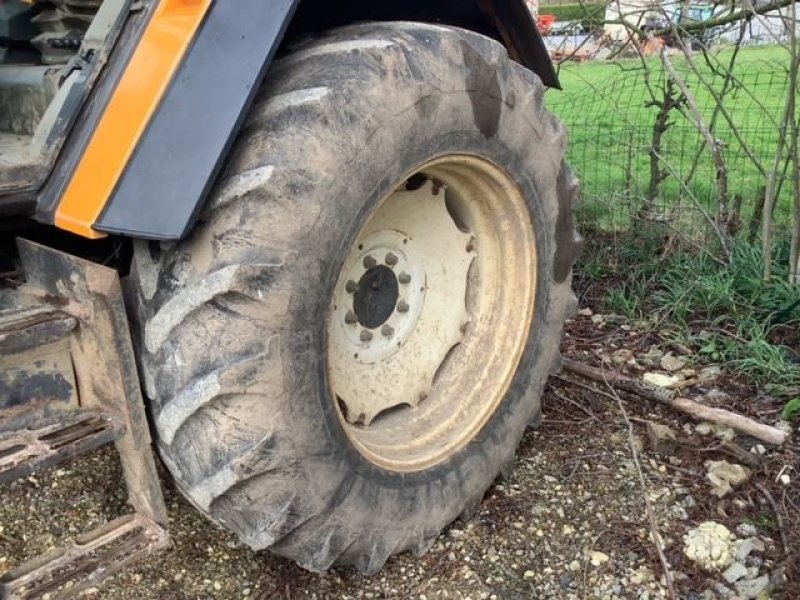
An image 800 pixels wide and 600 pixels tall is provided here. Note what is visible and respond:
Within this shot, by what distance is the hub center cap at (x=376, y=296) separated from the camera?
230 centimetres

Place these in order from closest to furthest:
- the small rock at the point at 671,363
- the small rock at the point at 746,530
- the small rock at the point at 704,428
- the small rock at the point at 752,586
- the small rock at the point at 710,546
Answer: the small rock at the point at 752,586
the small rock at the point at 710,546
the small rock at the point at 746,530
the small rock at the point at 704,428
the small rock at the point at 671,363

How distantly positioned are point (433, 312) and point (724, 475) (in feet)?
3.57

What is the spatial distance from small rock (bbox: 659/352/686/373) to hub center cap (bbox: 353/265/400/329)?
4.98 feet

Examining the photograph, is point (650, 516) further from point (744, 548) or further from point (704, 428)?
point (704, 428)

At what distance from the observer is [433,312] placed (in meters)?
2.52

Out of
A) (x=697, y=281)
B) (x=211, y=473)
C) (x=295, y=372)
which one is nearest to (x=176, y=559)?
(x=211, y=473)

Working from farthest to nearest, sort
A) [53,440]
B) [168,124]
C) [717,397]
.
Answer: [717,397] < [53,440] < [168,124]

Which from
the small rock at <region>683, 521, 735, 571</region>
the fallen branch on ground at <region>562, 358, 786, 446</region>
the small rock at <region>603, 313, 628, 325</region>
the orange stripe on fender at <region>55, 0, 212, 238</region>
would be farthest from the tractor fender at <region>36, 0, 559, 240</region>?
the small rock at <region>603, 313, 628, 325</region>

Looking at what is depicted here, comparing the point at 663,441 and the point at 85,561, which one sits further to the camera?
the point at 663,441

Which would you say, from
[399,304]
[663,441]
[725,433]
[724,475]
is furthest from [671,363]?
[399,304]

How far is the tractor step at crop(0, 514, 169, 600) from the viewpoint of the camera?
1.74m

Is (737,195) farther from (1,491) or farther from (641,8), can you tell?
(1,491)

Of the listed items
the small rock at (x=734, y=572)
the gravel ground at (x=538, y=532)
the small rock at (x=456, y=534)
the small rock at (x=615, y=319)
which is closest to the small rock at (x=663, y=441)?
the gravel ground at (x=538, y=532)

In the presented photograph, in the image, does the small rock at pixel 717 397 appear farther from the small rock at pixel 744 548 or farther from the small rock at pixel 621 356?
the small rock at pixel 744 548
